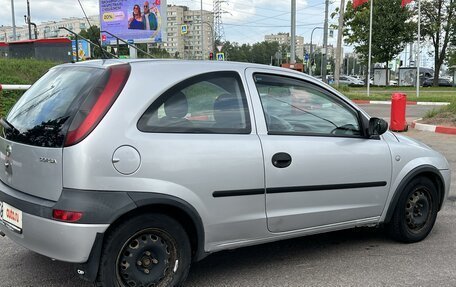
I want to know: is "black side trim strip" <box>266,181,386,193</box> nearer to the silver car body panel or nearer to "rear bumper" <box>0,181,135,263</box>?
the silver car body panel

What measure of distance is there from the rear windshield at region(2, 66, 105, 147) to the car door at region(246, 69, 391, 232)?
123cm

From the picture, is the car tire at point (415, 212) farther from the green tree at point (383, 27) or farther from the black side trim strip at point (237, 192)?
the green tree at point (383, 27)

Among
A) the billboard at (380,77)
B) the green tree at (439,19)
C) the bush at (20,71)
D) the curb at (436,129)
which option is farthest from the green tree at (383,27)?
the bush at (20,71)

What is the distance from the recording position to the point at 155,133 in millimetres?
3078

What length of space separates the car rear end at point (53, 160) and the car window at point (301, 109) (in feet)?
3.66

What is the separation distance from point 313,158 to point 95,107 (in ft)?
5.43

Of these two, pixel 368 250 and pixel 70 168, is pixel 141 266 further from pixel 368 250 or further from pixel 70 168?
pixel 368 250

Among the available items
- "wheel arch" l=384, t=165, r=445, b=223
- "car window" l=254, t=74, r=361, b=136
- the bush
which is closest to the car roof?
"car window" l=254, t=74, r=361, b=136

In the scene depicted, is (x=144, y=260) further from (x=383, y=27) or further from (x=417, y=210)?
(x=383, y=27)

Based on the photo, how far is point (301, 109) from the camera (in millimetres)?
3869

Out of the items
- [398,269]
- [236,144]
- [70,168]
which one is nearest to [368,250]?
[398,269]

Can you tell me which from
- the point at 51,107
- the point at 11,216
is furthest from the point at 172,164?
the point at 11,216

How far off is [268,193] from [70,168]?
1.38 m

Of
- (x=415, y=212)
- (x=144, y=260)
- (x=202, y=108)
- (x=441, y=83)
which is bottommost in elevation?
(x=441, y=83)
